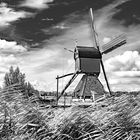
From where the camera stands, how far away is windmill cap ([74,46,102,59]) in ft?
125

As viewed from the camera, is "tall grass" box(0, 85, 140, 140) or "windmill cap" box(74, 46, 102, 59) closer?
"tall grass" box(0, 85, 140, 140)

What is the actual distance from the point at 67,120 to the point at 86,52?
118 ft

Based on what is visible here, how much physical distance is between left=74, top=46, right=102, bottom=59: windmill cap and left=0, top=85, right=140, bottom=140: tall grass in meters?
35.2

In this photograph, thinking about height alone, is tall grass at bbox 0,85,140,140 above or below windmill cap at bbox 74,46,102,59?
below

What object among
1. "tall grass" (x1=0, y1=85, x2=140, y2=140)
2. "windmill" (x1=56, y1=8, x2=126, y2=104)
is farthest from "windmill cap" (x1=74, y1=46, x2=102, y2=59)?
"tall grass" (x1=0, y1=85, x2=140, y2=140)

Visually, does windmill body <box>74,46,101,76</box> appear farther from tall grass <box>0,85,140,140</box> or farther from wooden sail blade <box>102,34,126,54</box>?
tall grass <box>0,85,140,140</box>

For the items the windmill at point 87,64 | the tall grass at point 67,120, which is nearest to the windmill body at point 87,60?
the windmill at point 87,64

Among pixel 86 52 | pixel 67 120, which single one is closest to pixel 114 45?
pixel 86 52

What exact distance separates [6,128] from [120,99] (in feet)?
3.18

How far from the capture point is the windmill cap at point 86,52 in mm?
38094

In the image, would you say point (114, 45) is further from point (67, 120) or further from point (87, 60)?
point (67, 120)

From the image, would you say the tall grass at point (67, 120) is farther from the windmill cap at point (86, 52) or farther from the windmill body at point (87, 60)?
the windmill cap at point (86, 52)

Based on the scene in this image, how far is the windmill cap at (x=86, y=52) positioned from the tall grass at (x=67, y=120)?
35170 millimetres

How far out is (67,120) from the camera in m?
2.56
